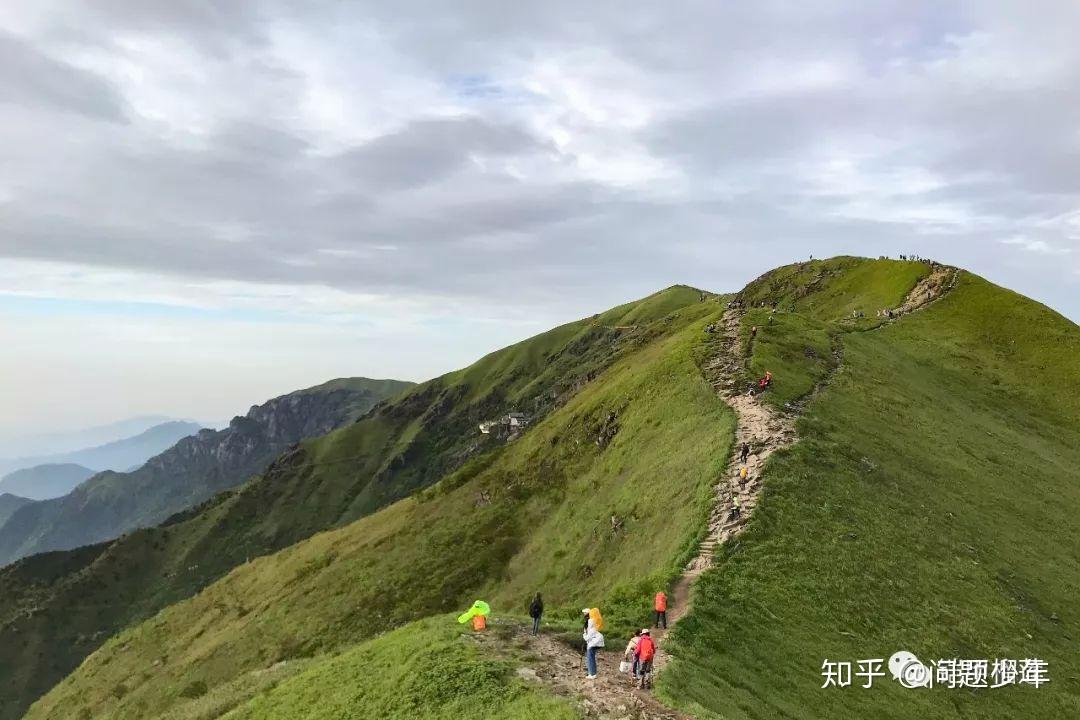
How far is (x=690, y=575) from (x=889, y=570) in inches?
444

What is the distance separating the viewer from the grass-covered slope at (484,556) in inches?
1624

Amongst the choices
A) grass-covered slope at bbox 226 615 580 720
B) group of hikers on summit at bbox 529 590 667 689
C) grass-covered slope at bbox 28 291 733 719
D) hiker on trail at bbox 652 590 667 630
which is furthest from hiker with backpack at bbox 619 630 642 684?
grass-covered slope at bbox 28 291 733 719

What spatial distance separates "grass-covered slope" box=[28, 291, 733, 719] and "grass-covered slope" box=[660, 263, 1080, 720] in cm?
477

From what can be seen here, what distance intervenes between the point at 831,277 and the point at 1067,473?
267ft

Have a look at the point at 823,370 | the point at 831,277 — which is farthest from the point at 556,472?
the point at 831,277

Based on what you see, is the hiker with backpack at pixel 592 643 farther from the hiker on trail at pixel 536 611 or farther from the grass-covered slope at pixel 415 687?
the hiker on trail at pixel 536 611

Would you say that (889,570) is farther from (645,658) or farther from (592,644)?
(592,644)

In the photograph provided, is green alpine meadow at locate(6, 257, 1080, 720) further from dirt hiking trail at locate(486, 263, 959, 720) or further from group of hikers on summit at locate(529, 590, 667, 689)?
group of hikers on summit at locate(529, 590, 667, 689)

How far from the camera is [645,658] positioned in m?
20.5

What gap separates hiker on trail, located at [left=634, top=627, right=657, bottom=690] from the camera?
67.0ft

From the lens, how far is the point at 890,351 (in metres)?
80.8

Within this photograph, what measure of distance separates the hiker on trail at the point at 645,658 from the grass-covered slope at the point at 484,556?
788 cm

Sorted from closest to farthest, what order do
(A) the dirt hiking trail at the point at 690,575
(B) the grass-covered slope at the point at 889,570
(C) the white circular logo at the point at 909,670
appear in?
1. (A) the dirt hiking trail at the point at 690,575
2. (B) the grass-covered slope at the point at 889,570
3. (C) the white circular logo at the point at 909,670

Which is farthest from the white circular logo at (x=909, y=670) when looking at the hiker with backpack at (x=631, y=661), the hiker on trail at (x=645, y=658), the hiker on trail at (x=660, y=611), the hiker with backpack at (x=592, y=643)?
the hiker with backpack at (x=592, y=643)
